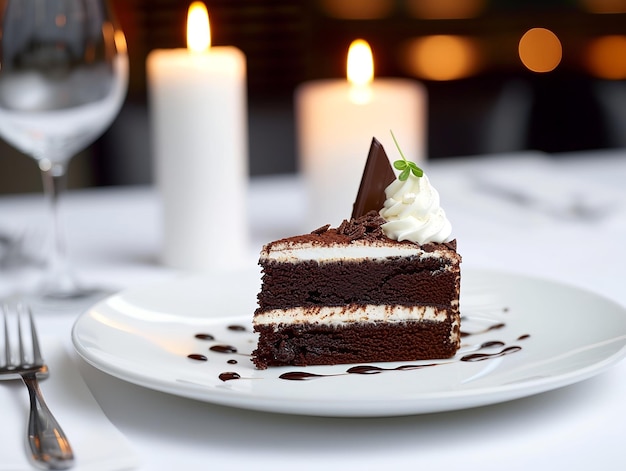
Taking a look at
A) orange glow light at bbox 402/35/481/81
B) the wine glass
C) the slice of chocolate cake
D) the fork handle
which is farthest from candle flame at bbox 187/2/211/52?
orange glow light at bbox 402/35/481/81

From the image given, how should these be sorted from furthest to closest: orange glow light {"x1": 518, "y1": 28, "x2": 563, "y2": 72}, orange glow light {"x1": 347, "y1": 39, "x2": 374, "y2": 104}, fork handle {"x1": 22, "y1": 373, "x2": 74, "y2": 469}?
orange glow light {"x1": 518, "y1": 28, "x2": 563, "y2": 72}, orange glow light {"x1": 347, "y1": 39, "x2": 374, "y2": 104}, fork handle {"x1": 22, "y1": 373, "x2": 74, "y2": 469}

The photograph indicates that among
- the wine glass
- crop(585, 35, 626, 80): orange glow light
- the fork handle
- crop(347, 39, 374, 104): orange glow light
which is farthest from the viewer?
crop(585, 35, 626, 80): orange glow light

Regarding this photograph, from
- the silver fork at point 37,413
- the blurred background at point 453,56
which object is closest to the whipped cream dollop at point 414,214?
the silver fork at point 37,413

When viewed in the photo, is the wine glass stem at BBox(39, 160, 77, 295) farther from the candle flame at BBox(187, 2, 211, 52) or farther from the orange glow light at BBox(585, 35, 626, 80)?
the orange glow light at BBox(585, 35, 626, 80)

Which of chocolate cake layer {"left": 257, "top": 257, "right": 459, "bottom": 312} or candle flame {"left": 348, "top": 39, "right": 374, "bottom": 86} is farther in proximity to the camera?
candle flame {"left": 348, "top": 39, "right": 374, "bottom": 86}

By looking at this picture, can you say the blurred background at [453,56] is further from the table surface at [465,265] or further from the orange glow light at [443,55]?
the table surface at [465,265]

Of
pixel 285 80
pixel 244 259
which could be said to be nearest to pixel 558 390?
pixel 244 259
